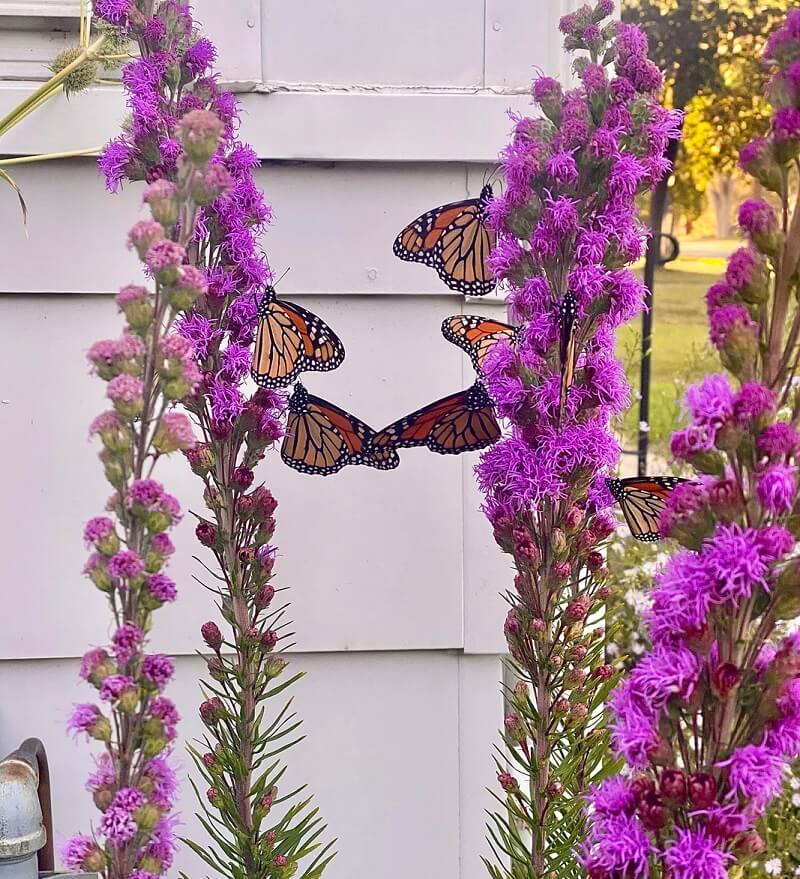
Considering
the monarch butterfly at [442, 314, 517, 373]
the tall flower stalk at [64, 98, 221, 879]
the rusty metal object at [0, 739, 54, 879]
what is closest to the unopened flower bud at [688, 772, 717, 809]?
the tall flower stalk at [64, 98, 221, 879]

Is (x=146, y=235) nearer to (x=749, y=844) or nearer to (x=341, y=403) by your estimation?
(x=749, y=844)

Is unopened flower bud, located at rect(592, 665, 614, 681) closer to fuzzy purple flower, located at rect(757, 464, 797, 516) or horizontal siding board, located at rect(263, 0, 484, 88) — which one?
fuzzy purple flower, located at rect(757, 464, 797, 516)

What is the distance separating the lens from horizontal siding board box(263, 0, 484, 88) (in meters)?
1.42

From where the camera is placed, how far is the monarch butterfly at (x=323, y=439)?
1.14 m

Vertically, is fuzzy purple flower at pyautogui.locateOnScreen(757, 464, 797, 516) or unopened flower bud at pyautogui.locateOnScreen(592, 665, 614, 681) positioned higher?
fuzzy purple flower at pyautogui.locateOnScreen(757, 464, 797, 516)

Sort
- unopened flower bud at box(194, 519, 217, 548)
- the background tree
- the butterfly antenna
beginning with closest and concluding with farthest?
unopened flower bud at box(194, 519, 217, 548) → the butterfly antenna → the background tree

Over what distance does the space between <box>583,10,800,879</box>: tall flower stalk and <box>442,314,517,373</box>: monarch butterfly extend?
461 millimetres

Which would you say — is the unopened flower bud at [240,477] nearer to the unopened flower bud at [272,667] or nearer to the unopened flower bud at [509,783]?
the unopened flower bud at [272,667]

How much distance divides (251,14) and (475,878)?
4.21 feet

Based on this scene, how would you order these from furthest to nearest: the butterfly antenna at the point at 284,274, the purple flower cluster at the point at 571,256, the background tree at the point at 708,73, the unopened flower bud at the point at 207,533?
the background tree at the point at 708,73, the butterfly antenna at the point at 284,274, the unopened flower bud at the point at 207,533, the purple flower cluster at the point at 571,256

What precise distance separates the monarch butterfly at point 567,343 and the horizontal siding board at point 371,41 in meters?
0.65

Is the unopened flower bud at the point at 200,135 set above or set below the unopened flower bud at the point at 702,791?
above

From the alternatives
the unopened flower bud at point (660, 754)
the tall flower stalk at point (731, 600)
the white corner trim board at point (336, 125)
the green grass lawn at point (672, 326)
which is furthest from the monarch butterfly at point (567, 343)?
the green grass lawn at point (672, 326)

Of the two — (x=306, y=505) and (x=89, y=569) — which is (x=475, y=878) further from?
(x=89, y=569)
